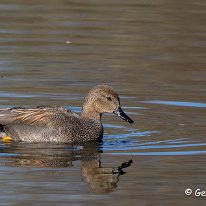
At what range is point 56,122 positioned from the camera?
12562 millimetres

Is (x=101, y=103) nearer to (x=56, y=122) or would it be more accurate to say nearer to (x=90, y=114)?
(x=90, y=114)

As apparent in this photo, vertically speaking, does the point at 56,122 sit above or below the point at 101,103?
below

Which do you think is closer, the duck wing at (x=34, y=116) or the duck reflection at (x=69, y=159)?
the duck reflection at (x=69, y=159)

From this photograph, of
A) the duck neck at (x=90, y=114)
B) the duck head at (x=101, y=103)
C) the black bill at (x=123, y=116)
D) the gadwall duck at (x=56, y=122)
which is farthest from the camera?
the duck neck at (x=90, y=114)

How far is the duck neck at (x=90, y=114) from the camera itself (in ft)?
42.5

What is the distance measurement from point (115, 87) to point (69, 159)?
4.11 meters

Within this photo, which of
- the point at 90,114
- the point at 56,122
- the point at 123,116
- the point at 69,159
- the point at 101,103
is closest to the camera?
the point at 69,159

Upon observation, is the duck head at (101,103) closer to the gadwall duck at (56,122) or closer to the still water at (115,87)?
the gadwall duck at (56,122)

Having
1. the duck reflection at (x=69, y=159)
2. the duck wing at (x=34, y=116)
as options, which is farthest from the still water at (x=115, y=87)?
the duck wing at (x=34, y=116)

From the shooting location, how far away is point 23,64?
16922mm

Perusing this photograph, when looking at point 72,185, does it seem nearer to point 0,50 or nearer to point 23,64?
point 23,64

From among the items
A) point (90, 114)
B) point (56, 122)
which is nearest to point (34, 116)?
point (56, 122)

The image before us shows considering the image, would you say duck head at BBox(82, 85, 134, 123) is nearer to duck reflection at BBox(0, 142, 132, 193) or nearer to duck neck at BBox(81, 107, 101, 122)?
duck neck at BBox(81, 107, 101, 122)

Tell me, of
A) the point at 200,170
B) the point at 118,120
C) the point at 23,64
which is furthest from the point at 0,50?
the point at 200,170
